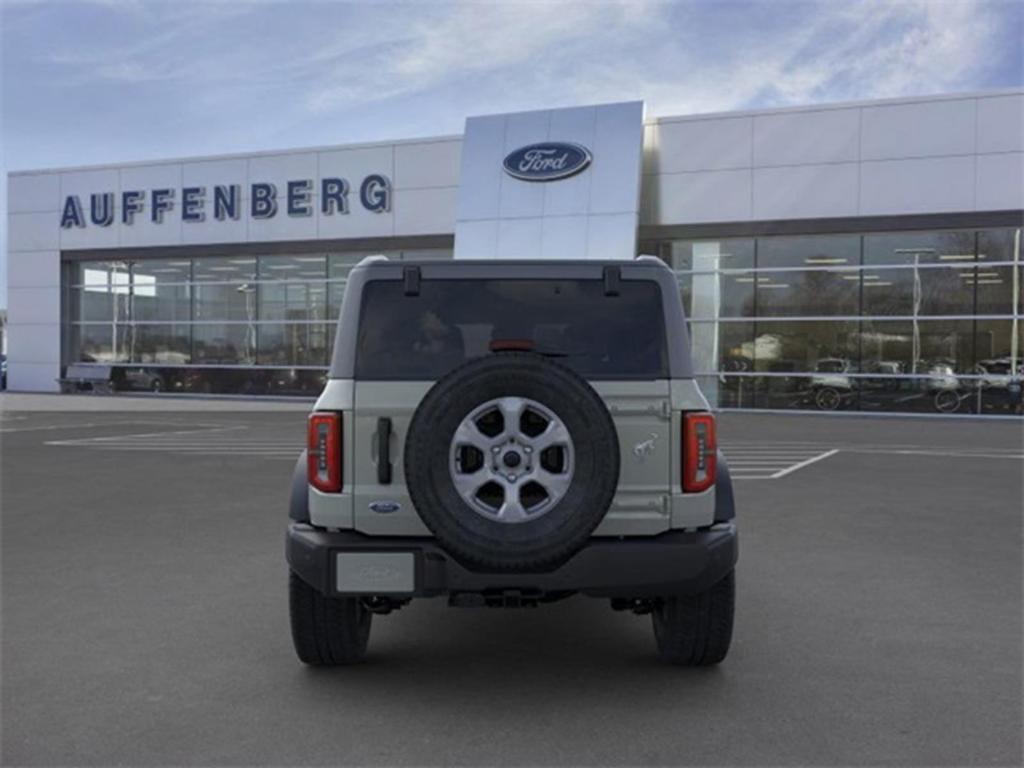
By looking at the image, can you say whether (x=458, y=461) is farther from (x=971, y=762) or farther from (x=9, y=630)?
(x=9, y=630)

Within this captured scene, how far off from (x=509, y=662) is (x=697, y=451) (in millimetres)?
1509

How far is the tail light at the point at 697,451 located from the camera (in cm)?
426

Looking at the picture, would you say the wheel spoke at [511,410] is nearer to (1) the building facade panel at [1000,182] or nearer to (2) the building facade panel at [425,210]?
(1) the building facade panel at [1000,182]

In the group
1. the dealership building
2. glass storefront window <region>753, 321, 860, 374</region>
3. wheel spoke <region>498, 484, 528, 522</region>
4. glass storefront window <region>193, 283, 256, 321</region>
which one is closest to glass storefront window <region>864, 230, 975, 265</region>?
the dealership building

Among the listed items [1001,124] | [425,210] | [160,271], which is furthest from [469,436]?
[160,271]

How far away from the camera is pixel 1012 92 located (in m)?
22.3

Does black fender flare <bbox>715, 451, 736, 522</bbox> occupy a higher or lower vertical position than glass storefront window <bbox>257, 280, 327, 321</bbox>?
lower

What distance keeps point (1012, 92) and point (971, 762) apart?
2236 centimetres

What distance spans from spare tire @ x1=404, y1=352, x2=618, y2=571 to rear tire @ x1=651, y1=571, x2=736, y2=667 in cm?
91

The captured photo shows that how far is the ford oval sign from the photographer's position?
25.1 meters

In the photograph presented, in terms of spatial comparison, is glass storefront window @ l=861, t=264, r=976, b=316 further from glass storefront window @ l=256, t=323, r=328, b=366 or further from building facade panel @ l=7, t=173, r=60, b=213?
building facade panel @ l=7, t=173, r=60, b=213

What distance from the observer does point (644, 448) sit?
423 centimetres

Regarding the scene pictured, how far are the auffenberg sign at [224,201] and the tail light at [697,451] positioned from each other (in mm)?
25114

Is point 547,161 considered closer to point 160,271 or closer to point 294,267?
point 294,267
